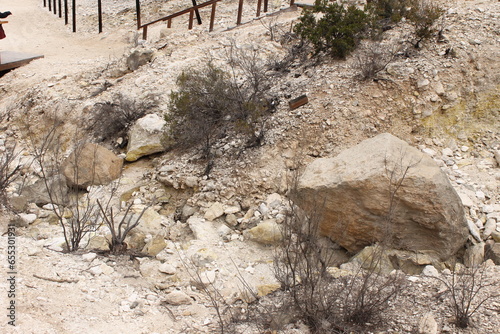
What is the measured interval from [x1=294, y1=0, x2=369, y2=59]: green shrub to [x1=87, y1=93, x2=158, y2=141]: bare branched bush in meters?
2.83

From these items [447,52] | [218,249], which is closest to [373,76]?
[447,52]

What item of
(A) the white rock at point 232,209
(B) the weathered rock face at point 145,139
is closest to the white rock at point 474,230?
(A) the white rock at point 232,209

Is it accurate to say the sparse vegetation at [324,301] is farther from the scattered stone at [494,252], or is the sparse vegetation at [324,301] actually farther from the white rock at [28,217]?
the white rock at [28,217]

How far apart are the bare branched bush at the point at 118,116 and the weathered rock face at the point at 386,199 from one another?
368 cm

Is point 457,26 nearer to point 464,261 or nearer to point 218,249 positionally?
point 464,261

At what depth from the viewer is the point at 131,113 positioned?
23.4 feet

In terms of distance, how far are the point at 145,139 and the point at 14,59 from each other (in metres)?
6.25

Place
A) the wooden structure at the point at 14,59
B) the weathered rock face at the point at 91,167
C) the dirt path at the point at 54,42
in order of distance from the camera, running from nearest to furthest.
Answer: the weathered rock face at the point at 91,167 → the wooden structure at the point at 14,59 → the dirt path at the point at 54,42

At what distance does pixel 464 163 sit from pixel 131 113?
16.1 ft

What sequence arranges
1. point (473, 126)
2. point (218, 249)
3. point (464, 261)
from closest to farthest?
point (464, 261) < point (218, 249) < point (473, 126)

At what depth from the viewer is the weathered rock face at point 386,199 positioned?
4.12 metres

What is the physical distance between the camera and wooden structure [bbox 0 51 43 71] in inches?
411

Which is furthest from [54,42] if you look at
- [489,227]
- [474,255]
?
[474,255]

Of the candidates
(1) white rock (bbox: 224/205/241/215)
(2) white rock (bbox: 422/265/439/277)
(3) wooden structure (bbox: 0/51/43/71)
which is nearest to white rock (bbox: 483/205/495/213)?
(2) white rock (bbox: 422/265/439/277)
